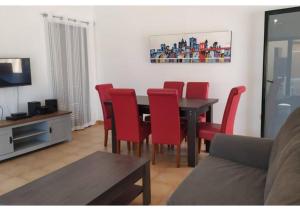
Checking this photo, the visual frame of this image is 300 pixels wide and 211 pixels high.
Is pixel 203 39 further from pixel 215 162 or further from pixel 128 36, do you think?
pixel 215 162

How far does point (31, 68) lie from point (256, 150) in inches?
146

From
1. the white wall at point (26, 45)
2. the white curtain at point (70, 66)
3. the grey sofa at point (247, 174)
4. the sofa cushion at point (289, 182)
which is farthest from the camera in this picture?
the white curtain at point (70, 66)

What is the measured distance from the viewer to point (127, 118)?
3.53 meters

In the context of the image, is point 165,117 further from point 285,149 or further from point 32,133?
point 32,133

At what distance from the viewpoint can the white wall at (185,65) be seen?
4.27 metres

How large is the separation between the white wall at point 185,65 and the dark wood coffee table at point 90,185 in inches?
104

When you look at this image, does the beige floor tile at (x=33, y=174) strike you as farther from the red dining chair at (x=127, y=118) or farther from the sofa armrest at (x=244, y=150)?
the sofa armrest at (x=244, y=150)

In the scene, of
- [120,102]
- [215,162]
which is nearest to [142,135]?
[120,102]

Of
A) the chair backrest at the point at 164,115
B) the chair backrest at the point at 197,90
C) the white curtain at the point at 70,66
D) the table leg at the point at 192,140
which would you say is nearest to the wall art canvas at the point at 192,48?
the chair backrest at the point at 197,90

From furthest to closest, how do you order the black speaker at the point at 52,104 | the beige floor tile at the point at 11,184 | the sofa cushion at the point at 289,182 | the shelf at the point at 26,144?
the black speaker at the point at 52,104 < the shelf at the point at 26,144 < the beige floor tile at the point at 11,184 < the sofa cushion at the point at 289,182

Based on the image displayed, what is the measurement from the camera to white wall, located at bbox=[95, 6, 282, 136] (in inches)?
168

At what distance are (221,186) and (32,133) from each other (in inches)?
123

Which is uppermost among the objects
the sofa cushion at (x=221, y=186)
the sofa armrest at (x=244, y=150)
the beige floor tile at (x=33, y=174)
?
the sofa armrest at (x=244, y=150)

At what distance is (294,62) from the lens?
3.85 m
